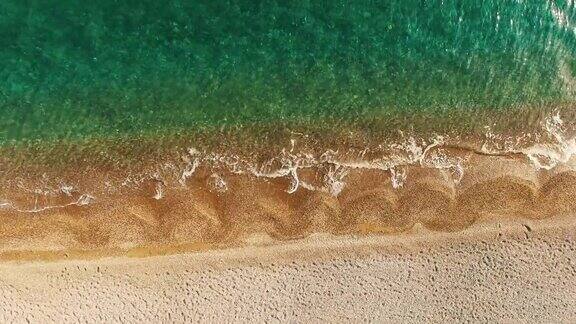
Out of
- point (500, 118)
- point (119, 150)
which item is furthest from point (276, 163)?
point (500, 118)

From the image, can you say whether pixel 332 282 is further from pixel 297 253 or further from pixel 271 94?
pixel 271 94

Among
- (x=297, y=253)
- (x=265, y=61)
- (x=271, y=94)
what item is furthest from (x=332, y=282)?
(x=265, y=61)

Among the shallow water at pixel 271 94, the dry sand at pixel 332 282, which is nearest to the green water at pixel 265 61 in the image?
the shallow water at pixel 271 94

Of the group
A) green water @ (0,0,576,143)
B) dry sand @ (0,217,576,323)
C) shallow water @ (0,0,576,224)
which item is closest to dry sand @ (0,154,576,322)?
dry sand @ (0,217,576,323)

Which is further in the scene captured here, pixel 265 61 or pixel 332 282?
pixel 265 61

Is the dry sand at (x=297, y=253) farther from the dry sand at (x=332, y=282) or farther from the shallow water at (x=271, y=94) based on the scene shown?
the shallow water at (x=271, y=94)

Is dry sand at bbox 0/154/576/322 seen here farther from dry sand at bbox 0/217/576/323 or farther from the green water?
the green water
